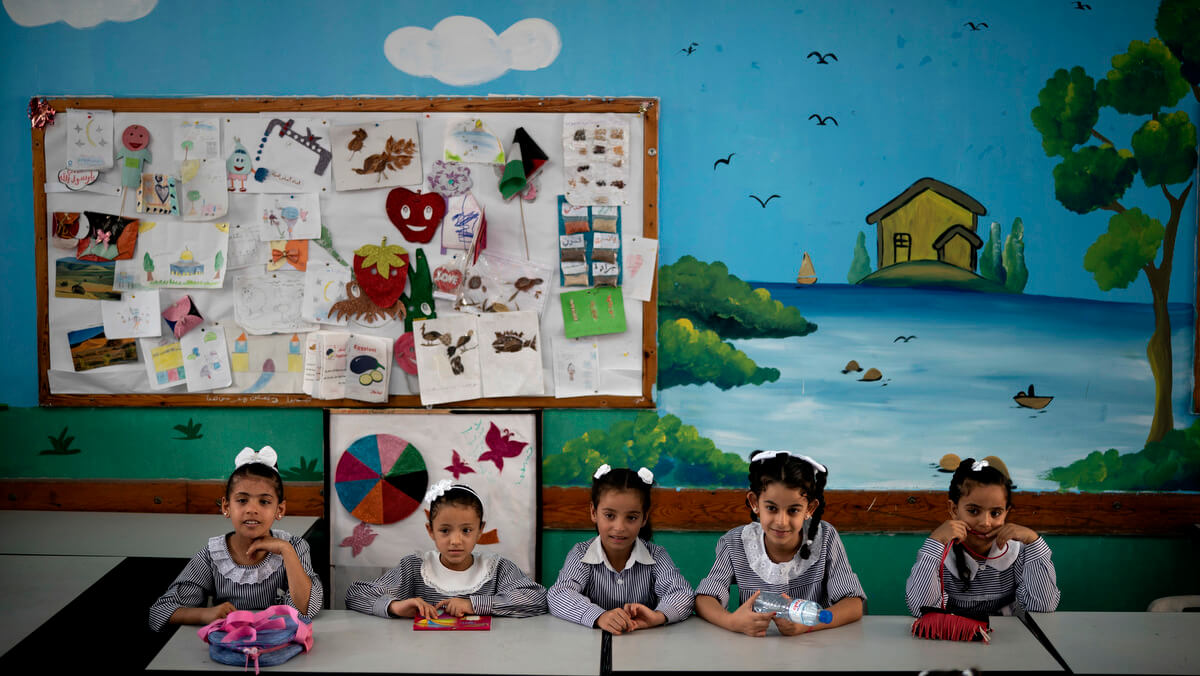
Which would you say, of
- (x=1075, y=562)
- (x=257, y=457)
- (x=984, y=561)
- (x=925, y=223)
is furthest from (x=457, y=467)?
(x=1075, y=562)

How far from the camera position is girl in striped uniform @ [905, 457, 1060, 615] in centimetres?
232

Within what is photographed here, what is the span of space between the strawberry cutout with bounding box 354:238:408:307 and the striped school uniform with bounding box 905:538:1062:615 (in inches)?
75.4

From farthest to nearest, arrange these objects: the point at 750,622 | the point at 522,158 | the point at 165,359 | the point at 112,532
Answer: the point at 165,359
the point at 522,158
the point at 112,532
the point at 750,622

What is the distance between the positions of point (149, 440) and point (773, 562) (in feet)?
7.42

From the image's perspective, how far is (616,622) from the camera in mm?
2150

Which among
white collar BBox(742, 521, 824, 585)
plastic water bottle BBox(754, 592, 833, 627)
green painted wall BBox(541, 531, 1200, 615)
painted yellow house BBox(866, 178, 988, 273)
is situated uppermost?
painted yellow house BBox(866, 178, 988, 273)

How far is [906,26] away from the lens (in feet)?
9.66

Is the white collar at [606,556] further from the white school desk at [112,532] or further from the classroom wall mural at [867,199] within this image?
the white school desk at [112,532]

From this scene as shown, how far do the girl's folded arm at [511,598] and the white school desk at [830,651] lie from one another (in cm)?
31

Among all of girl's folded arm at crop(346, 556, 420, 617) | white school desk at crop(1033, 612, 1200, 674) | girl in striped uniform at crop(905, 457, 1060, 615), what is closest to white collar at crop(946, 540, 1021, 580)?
girl in striped uniform at crop(905, 457, 1060, 615)

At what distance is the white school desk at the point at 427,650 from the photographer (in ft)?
6.27

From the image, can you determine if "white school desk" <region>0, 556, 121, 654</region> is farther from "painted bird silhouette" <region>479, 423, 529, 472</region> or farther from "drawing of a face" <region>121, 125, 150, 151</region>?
"drawing of a face" <region>121, 125, 150, 151</region>

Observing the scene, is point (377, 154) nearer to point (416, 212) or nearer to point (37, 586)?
point (416, 212)

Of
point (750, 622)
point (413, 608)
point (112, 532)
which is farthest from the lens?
point (112, 532)
